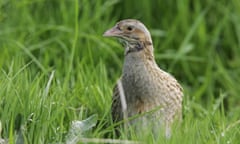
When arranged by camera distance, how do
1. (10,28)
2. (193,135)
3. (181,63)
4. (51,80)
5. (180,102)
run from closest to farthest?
(193,135) → (51,80) → (180,102) → (10,28) → (181,63)

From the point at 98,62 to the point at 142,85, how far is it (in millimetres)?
1830

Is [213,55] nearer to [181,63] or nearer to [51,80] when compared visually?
[181,63]

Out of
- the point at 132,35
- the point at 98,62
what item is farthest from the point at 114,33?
the point at 98,62

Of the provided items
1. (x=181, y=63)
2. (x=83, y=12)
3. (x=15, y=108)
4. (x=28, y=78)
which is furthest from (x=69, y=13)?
(x=15, y=108)

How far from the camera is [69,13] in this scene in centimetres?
748

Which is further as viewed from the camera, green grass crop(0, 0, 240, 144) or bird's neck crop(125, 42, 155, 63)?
bird's neck crop(125, 42, 155, 63)

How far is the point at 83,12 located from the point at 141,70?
2.15 m

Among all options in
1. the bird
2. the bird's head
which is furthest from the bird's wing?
the bird's head

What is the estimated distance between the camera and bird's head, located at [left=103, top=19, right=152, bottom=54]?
5.54m

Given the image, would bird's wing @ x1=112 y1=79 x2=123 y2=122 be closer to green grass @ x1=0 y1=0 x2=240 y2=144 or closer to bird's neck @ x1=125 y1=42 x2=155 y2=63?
green grass @ x1=0 y1=0 x2=240 y2=144

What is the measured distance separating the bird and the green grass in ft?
0.38

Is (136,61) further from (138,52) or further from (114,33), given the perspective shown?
(114,33)

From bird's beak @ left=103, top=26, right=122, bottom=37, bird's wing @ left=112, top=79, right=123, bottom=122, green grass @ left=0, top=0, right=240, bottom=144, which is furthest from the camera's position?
bird's beak @ left=103, top=26, right=122, bottom=37

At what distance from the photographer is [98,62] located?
7.28 m
